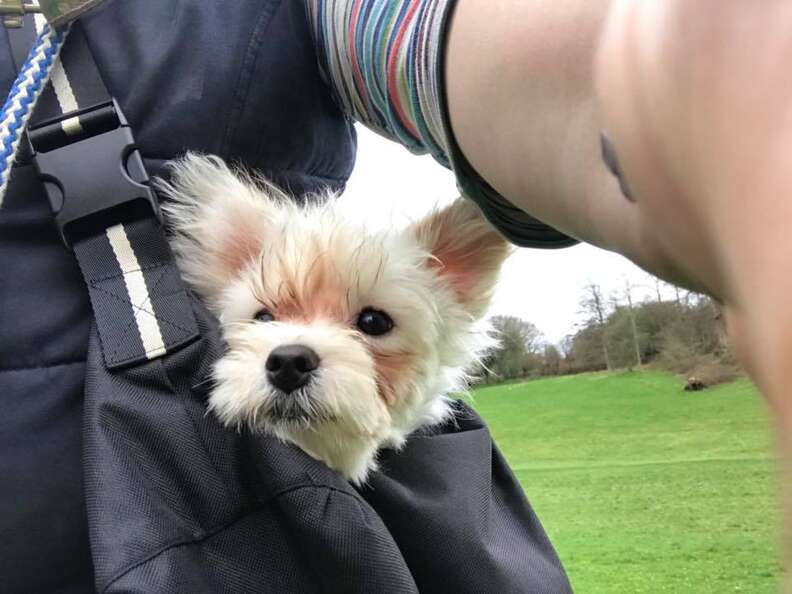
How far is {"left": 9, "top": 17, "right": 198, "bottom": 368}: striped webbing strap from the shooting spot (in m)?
0.49

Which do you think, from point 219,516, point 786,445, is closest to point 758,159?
point 786,445

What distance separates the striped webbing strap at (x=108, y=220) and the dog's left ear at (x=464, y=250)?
0.28 metres

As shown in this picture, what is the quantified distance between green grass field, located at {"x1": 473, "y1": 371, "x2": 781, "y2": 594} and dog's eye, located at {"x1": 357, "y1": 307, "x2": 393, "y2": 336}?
0.48 m

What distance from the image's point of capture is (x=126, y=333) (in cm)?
48

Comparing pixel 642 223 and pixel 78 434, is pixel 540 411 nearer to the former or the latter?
pixel 78 434

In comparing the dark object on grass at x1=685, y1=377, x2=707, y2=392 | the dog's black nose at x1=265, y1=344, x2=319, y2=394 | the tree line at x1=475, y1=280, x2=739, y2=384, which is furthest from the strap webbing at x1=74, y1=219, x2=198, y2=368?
the dark object on grass at x1=685, y1=377, x2=707, y2=392

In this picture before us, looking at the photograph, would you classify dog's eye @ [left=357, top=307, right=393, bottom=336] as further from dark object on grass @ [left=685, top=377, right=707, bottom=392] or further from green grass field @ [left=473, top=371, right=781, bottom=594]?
dark object on grass @ [left=685, top=377, right=707, bottom=392]

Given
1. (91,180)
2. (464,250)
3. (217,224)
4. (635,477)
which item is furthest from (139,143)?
(635,477)

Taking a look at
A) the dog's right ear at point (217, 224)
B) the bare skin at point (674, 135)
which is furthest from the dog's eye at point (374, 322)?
the bare skin at point (674, 135)

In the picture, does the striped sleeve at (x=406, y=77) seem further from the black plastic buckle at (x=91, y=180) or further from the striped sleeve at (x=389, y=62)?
the black plastic buckle at (x=91, y=180)

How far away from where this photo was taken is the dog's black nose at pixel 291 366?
0.62m

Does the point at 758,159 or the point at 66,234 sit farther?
the point at 66,234

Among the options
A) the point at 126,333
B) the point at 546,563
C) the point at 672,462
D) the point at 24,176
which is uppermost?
the point at 24,176

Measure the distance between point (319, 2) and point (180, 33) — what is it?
9 centimetres
